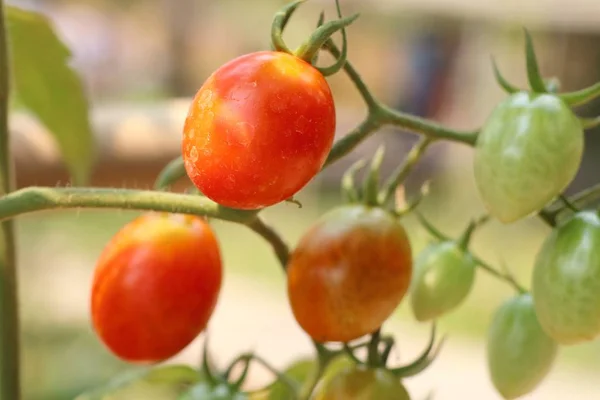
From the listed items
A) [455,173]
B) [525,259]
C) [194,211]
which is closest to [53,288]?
[525,259]

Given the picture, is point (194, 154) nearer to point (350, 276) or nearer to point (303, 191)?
point (350, 276)

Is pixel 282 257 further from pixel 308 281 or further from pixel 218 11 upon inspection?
pixel 218 11

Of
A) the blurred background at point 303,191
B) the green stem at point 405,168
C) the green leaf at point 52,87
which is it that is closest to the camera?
the green stem at point 405,168

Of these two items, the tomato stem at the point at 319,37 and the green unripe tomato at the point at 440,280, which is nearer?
the tomato stem at the point at 319,37

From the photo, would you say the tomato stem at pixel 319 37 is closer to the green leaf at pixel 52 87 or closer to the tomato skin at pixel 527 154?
the tomato skin at pixel 527 154

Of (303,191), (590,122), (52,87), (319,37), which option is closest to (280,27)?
(319,37)

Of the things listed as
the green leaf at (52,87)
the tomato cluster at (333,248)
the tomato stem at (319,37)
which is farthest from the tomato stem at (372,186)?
the green leaf at (52,87)
